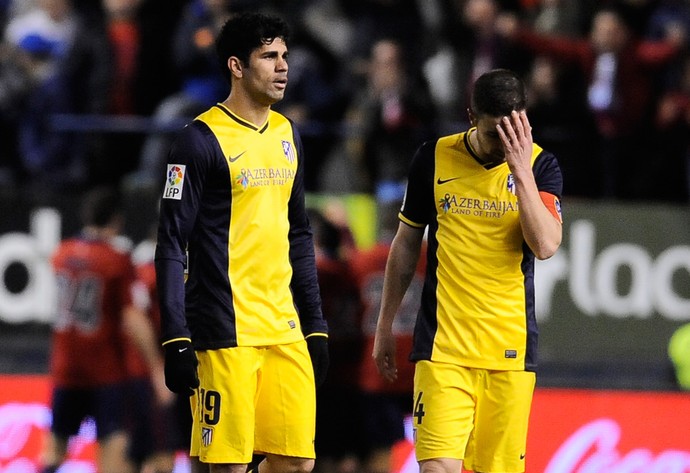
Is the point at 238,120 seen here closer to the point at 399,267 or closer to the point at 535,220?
the point at 399,267

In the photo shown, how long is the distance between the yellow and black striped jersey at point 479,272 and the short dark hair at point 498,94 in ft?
1.22

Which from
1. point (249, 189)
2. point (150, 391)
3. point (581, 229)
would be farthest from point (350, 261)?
point (249, 189)

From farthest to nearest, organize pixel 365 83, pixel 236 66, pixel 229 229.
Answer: pixel 365 83, pixel 236 66, pixel 229 229

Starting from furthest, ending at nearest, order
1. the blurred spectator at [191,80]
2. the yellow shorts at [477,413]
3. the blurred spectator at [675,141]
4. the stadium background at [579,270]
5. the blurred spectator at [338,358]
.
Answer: the blurred spectator at [191,80]
the blurred spectator at [675,141]
the stadium background at [579,270]
the blurred spectator at [338,358]
the yellow shorts at [477,413]

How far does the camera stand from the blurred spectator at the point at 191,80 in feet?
41.3

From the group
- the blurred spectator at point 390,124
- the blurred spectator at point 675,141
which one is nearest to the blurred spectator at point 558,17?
the blurred spectator at point 675,141

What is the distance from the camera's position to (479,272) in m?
6.32

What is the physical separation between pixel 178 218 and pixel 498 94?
144 centimetres

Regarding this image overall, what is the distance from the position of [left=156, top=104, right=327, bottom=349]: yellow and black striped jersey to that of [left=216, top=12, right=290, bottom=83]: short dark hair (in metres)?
0.25

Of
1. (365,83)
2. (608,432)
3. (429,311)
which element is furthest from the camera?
(365,83)

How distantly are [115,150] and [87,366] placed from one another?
3.84 m

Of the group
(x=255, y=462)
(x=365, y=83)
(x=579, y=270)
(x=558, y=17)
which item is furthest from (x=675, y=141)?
(x=255, y=462)

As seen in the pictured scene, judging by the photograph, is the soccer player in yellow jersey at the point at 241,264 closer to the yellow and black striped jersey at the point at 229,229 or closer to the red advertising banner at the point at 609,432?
the yellow and black striped jersey at the point at 229,229

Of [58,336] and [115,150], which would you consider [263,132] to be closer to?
[58,336]
